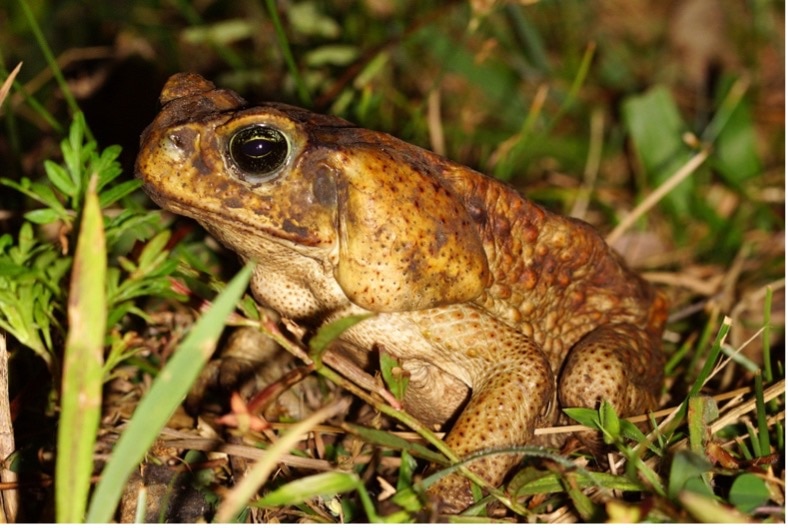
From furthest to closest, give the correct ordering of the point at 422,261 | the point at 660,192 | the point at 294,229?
the point at 660,192 < the point at 422,261 < the point at 294,229

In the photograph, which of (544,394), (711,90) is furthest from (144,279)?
(711,90)

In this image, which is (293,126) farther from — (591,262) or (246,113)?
(591,262)

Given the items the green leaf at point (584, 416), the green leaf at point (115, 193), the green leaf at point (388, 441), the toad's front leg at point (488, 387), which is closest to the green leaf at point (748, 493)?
the green leaf at point (584, 416)

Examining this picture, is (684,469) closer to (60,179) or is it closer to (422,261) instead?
(422,261)

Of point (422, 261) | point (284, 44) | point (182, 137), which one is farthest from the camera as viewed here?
point (284, 44)

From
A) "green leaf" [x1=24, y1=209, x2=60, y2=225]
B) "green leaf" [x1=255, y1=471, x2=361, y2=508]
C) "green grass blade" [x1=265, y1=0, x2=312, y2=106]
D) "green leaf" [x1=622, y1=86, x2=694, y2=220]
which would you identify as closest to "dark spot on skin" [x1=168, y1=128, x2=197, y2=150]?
"green leaf" [x1=24, y1=209, x2=60, y2=225]

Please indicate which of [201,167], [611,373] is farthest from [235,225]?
[611,373]
